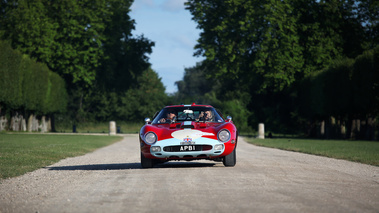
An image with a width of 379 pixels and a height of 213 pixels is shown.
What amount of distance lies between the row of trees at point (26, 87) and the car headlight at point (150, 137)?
33510 millimetres

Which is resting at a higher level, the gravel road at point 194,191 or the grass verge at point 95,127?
the grass verge at point 95,127

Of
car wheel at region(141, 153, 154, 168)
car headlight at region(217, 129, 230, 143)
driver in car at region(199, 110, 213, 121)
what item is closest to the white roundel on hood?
car headlight at region(217, 129, 230, 143)

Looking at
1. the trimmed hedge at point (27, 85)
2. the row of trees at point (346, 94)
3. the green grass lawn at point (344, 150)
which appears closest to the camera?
the green grass lawn at point (344, 150)

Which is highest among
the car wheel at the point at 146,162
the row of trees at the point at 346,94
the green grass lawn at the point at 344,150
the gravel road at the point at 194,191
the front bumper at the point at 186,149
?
the row of trees at the point at 346,94

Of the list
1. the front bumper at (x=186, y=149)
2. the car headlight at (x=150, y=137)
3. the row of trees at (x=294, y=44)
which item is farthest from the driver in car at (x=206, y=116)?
the row of trees at (x=294, y=44)

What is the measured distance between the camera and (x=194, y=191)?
8.72 m

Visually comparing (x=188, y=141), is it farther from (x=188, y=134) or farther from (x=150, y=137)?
(x=150, y=137)

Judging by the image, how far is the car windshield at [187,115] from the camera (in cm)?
1422

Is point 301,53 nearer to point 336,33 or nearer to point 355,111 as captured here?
point 336,33

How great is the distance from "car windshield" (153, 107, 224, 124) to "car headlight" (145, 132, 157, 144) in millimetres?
1001

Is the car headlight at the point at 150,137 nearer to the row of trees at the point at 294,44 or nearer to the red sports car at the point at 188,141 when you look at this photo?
the red sports car at the point at 188,141

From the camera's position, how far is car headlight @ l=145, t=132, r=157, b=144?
12.9 m

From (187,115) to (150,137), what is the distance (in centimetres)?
177

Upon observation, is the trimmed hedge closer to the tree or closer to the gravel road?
the tree
